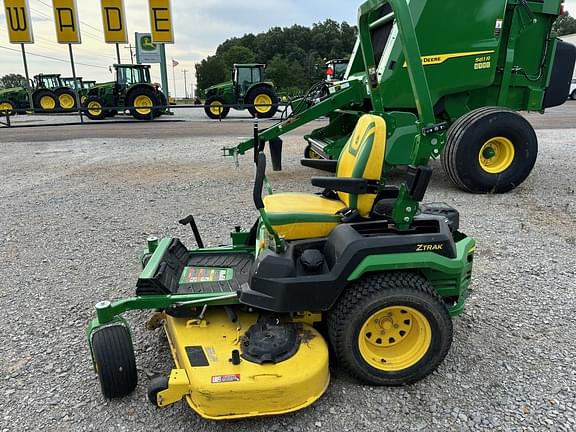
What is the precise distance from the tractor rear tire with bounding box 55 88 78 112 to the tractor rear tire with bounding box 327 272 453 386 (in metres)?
20.1

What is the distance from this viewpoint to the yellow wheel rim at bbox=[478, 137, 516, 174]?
19.5 ft

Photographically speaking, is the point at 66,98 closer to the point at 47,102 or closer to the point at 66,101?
the point at 66,101

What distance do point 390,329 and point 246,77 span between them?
1734 centimetres

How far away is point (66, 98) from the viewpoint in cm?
1969

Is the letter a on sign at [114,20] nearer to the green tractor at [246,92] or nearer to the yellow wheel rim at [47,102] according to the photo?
the yellow wheel rim at [47,102]

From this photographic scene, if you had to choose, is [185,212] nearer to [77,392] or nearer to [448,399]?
[77,392]

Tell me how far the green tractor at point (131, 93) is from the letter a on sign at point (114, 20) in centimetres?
123

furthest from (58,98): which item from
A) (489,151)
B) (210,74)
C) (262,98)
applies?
(210,74)

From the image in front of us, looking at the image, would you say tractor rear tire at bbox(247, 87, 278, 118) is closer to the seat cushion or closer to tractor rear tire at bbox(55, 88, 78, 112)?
tractor rear tire at bbox(55, 88, 78, 112)

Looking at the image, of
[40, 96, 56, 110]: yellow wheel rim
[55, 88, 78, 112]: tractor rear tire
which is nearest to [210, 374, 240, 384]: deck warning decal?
[55, 88, 78, 112]: tractor rear tire

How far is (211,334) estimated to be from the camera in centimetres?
242

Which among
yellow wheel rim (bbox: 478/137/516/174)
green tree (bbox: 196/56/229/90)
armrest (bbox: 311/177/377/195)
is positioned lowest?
yellow wheel rim (bbox: 478/137/516/174)

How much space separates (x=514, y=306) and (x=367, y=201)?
4.56ft

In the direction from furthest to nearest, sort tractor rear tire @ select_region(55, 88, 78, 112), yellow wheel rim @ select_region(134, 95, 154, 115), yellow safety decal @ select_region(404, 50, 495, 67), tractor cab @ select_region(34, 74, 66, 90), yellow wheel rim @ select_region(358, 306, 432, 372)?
1. tractor cab @ select_region(34, 74, 66, 90)
2. tractor rear tire @ select_region(55, 88, 78, 112)
3. yellow wheel rim @ select_region(134, 95, 154, 115)
4. yellow safety decal @ select_region(404, 50, 495, 67)
5. yellow wheel rim @ select_region(358, 306, 432, 372)
